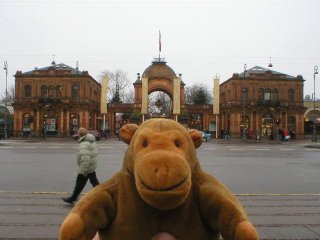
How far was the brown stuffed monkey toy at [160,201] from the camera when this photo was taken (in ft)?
8.43

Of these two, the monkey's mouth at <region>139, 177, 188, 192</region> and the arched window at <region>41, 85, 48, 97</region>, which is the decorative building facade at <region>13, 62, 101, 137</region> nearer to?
the arched window at <region>41, 85, 48, 97</region>

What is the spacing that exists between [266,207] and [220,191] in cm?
579

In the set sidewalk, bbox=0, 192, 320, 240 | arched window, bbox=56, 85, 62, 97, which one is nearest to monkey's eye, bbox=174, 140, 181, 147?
sidewalk, bbox=0, 192, 320, 240

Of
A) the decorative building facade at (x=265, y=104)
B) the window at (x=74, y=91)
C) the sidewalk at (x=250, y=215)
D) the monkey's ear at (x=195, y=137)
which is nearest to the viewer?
the monkey's ear at (x=195, y=137)

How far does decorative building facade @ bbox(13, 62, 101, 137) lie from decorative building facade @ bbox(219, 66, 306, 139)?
24.6 m

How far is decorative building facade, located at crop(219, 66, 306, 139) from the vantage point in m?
68.6

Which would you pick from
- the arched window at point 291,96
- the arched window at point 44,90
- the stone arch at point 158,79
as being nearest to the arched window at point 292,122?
the arched window at point 291,96

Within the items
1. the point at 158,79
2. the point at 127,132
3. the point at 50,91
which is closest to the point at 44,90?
the point at 50,91

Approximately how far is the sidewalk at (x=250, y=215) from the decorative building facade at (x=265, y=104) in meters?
59.3

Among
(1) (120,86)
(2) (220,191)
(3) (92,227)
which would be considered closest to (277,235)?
(2) (220,191)

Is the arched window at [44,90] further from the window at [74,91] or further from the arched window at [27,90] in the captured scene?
the window at [74,91]

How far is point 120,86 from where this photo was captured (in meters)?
92.9

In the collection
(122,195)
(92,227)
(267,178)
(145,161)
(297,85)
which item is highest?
(297,85)

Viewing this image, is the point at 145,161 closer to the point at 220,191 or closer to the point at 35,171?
the point at 220,191
